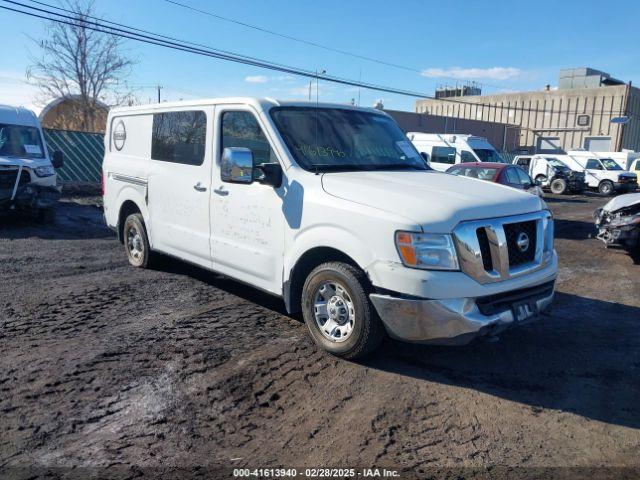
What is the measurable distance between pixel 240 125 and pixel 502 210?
8.35 ft

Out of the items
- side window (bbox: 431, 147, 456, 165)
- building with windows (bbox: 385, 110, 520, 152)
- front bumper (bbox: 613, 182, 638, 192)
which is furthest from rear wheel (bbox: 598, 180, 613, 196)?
building with windows (bbox: 385, 110, 520, 152)

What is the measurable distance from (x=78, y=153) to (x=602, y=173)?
83.1 feet

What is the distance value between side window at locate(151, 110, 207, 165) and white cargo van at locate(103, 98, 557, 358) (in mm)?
21

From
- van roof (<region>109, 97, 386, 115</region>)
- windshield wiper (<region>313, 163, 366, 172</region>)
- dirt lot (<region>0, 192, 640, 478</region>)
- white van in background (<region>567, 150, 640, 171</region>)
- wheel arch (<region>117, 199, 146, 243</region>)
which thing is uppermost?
white van in background (<region>567, 150, 640, 171</region>)

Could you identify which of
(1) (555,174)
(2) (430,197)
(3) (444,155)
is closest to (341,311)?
(2) (430,197)

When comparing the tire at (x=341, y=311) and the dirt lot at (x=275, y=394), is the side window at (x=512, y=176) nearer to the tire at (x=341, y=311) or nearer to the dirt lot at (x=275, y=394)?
the dirt lot at (x=275, y=394)

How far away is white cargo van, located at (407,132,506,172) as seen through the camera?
2073cm

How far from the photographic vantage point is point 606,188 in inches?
1080

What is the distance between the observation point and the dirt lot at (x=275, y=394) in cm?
303

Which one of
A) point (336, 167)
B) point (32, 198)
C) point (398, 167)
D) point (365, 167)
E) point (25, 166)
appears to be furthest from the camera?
point (32, 198)

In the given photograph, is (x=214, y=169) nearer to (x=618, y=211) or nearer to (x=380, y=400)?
(x=380, y=400)

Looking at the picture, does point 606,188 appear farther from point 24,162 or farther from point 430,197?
point 430,197

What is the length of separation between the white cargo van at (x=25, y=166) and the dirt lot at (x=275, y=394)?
4.85 metres

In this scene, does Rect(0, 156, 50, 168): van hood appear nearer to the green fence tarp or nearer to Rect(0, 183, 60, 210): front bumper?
Rect(0, 183, 60, 210): front bumper
